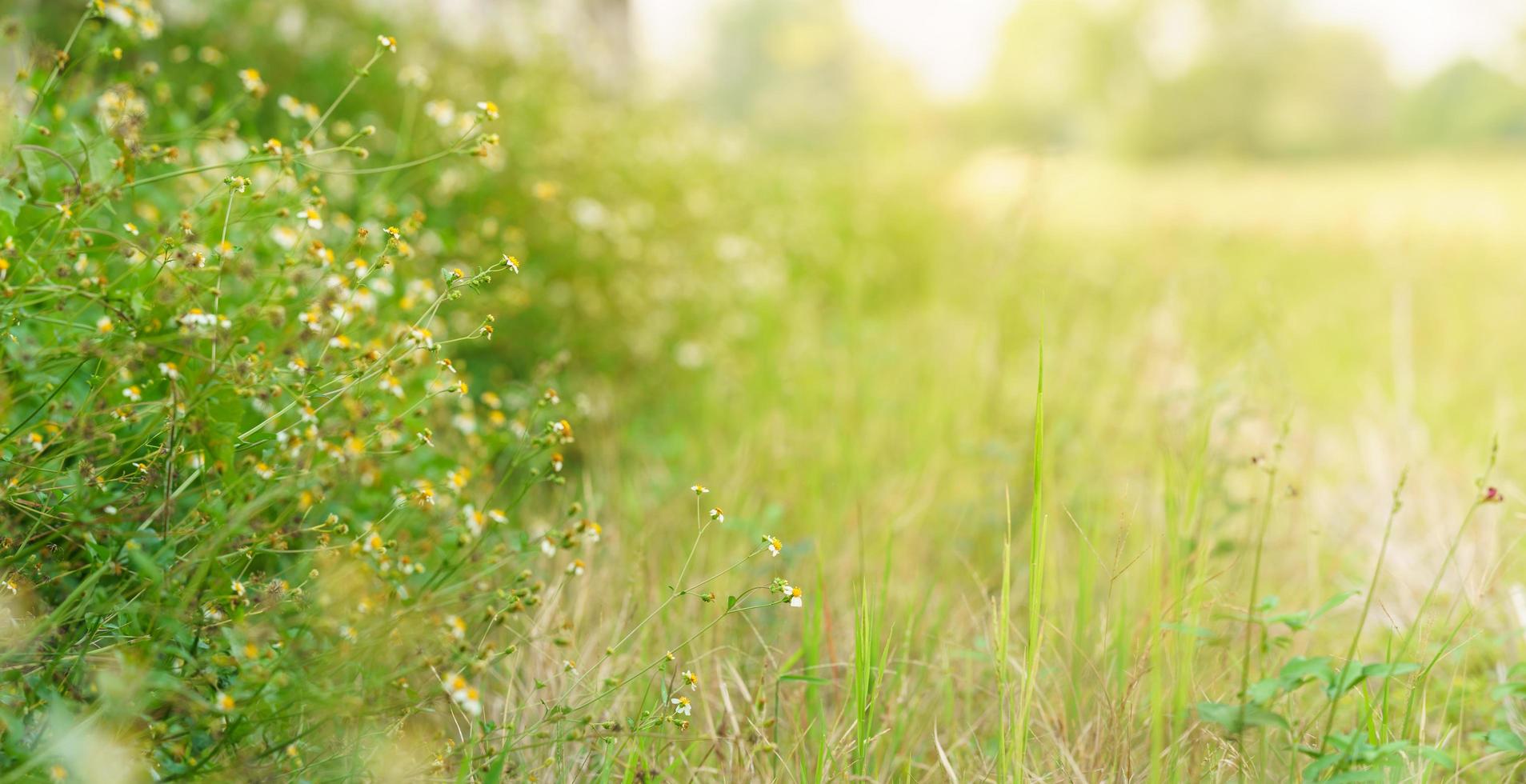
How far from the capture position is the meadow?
1.27m

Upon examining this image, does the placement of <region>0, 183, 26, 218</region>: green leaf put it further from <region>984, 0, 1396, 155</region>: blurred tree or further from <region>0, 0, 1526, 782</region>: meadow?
<region>984, 0, 1396, 155</region>: blurred tree

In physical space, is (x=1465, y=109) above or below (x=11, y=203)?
above

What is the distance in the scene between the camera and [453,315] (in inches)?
111

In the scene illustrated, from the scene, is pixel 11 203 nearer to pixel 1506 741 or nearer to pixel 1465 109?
pixel 1506 741

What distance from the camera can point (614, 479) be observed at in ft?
8.61

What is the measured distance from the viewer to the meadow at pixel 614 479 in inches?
50.0

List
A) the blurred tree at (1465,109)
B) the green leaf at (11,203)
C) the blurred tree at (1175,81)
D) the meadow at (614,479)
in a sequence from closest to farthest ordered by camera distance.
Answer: the meadow at (614,479), the green leaf at (11,203), the blurred tree at (1465,109), the blurred tree at (1175,81)

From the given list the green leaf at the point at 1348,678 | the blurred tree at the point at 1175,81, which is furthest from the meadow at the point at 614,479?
the blurred tree at the point at 1175,81

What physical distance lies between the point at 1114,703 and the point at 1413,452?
2.14 meters

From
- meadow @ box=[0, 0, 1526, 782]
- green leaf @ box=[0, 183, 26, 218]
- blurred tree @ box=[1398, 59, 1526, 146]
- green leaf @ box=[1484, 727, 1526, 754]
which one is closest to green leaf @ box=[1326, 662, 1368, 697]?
meadow @ box=[0, 0, 1526, 782]

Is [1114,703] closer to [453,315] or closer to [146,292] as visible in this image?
[146,292]

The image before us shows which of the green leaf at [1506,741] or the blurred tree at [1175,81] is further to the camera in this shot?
the blurred tree at [1175,81]

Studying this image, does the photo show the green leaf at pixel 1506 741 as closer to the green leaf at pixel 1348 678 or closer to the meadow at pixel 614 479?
the meadow at pixel 614 479

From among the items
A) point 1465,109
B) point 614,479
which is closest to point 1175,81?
point 1465,109
